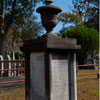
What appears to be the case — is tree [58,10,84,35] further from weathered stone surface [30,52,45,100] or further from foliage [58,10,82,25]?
weathered stone surface [30,52,45,100]

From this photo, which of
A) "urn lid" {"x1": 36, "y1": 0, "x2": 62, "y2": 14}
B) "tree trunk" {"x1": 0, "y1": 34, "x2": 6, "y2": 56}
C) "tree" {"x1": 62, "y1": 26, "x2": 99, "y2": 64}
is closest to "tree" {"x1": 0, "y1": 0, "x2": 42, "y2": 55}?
"tree trunk" {"x1": 0, "y1": 34, "x2": 6, "y2": 56}

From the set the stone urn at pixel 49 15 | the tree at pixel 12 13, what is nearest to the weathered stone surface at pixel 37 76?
the stone urn at pixel 49 15

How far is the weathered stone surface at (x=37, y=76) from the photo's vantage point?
480 cm

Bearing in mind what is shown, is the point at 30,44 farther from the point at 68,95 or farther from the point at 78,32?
the point at 78,32

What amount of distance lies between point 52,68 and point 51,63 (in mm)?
140

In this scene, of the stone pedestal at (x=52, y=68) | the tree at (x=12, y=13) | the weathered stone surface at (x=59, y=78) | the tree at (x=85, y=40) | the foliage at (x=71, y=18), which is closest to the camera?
the stone pedestal at (x=52, y=68)

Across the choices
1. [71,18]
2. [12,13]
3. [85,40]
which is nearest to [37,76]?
[12,13]

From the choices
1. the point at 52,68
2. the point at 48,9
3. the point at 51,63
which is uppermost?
the point at 48,9

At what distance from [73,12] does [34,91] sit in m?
38.9

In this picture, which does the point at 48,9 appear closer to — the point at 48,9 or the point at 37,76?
the point at 48,9

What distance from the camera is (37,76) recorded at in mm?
5012

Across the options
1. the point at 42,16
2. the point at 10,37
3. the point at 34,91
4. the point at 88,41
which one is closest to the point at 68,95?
the point at 34,91

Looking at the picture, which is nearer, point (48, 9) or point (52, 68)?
point (52, 68)

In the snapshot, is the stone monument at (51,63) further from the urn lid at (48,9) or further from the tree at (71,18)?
the tree at (71,18)
